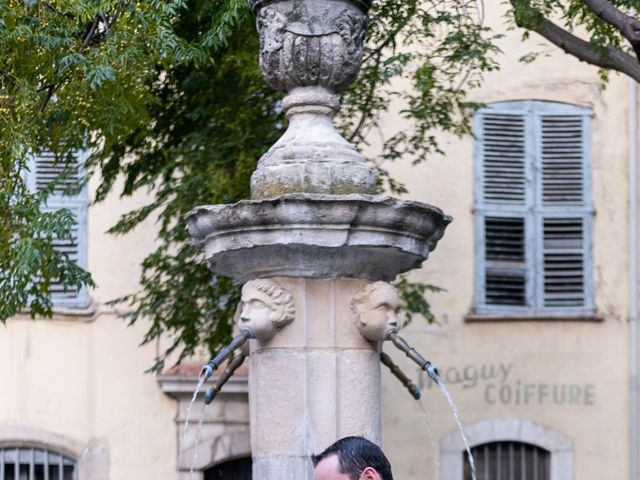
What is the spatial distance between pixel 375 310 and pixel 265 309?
1.66 feet

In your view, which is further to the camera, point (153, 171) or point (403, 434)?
point (403, 434)

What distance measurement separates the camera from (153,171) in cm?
1538

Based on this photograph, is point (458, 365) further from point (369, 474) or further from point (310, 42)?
point (369, 474)

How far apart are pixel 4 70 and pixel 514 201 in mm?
8640

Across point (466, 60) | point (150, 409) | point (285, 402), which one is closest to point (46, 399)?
point (150, 409)

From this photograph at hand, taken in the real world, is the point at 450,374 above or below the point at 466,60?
below

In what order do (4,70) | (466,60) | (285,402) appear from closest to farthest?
(285,402), (4,70), (466,60)

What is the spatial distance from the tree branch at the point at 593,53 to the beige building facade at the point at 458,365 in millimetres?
5342

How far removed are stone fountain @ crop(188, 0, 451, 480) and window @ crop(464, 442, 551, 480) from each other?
10.5 meters

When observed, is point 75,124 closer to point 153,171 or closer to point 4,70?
point 4,70

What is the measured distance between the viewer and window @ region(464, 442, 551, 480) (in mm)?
19344

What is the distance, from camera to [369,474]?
5.78m

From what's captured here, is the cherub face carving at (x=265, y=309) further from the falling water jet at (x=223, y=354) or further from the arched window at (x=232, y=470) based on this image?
the arched window at (x=232, y=470)

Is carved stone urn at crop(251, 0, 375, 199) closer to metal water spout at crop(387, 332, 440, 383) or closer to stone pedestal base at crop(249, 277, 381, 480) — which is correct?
stone pedestal base at crop(249, 277, 381, 480)
